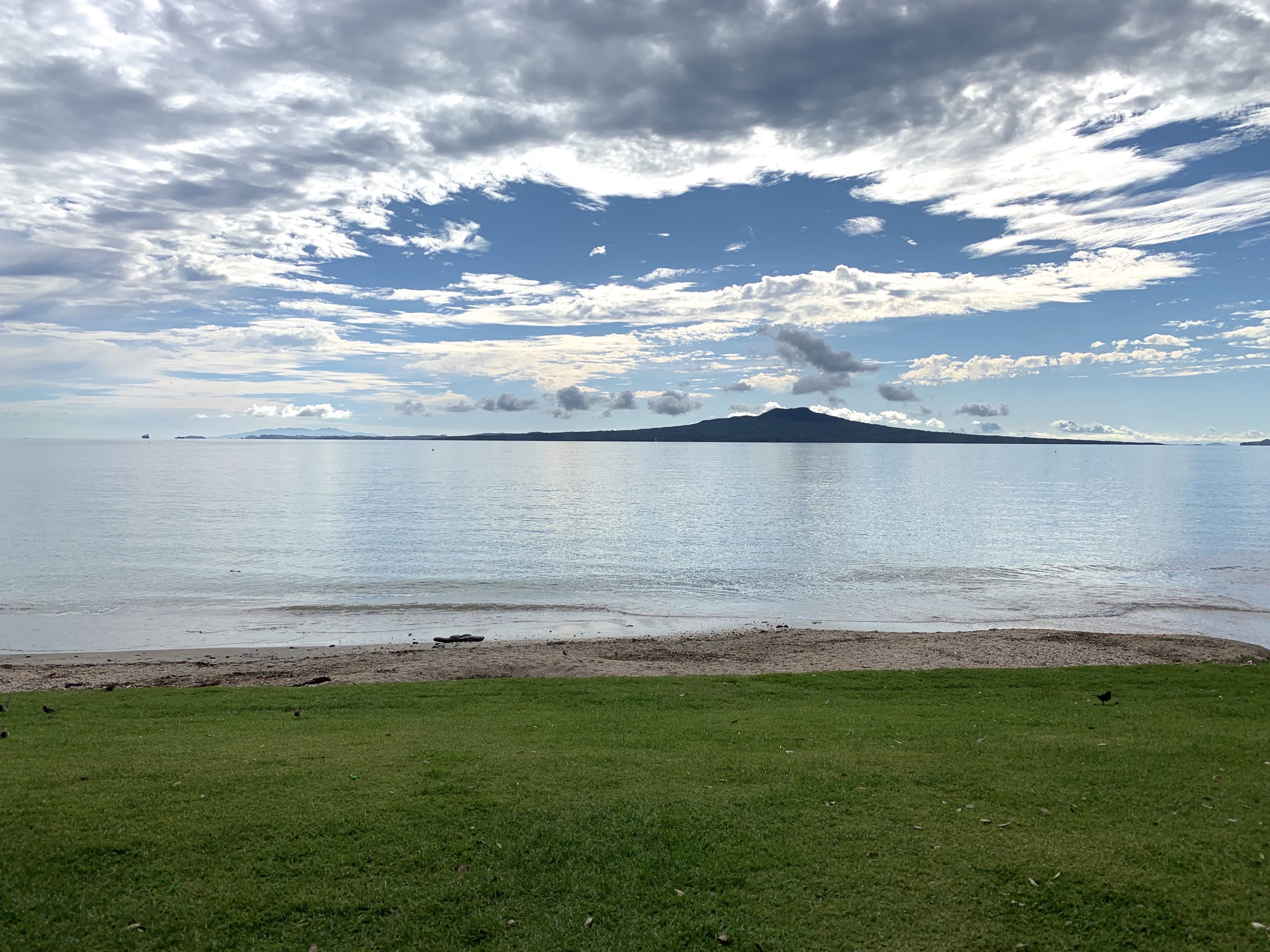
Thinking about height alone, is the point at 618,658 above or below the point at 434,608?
above

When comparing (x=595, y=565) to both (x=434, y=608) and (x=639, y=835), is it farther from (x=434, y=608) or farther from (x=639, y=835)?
(x=639, y=835)

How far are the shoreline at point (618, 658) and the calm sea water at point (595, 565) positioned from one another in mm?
2598

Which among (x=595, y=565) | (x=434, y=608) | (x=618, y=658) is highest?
(x=618, y=658)

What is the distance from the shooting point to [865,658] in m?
22.6

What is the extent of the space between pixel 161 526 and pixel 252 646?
4114cm

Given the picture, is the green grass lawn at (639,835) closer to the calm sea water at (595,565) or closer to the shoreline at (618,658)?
the shoreline at (618,658)

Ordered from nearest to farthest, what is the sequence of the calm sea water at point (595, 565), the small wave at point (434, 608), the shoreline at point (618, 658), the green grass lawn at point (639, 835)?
the green grass lawn at point (639, 835)
the shoreline at point (618, 658)
the calm sea water at point (595, 565)
the small wave at point (434, 608)

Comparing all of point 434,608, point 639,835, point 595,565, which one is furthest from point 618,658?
point 595,565

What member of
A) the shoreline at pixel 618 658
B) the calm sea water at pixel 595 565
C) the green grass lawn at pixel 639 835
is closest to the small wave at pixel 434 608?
the calm sea water at pixel 595 565

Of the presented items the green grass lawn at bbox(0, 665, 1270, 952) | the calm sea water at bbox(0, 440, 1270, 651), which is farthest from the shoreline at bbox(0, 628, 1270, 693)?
the green grass lawn at bbox(0, 665, 1270, 952)

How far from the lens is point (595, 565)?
147 feet

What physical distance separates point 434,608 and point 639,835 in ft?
87.0

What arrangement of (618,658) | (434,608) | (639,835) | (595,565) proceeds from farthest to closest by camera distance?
1. (595,565)
2. (434,608)
3. (618,658)
4. (639,835)

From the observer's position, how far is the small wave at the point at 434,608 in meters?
32.1
